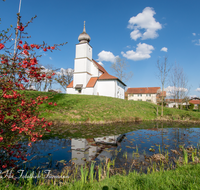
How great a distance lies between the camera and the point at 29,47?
8.69 ft

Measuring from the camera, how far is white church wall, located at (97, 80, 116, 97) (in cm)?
3075

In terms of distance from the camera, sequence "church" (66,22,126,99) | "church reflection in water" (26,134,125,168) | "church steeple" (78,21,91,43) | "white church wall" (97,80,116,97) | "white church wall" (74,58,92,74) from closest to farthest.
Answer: "church reflection in water" (26,134,125,168) < "church" (66,22,126,99) < "white church wall" (97,80,116,97) < "white church wall" (74,58,92,74) < "church steeple" (78,21,91,43)

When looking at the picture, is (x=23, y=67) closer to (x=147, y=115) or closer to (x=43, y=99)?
(x=43, y=99)

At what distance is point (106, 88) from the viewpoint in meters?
31.2

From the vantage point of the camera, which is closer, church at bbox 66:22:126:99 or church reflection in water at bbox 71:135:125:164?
church reflection in water at bbox 71:135:125:164

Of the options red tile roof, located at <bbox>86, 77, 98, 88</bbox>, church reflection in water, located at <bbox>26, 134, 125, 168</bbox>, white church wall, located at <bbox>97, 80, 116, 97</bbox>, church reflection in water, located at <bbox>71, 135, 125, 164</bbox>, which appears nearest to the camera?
church reflection in water, located at <bbox>26, 134, 125, 168</bbox>

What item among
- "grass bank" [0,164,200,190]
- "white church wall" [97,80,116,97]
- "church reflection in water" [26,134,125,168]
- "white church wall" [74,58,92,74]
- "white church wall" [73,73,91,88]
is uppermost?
"white church wall" [74,58,92,74]

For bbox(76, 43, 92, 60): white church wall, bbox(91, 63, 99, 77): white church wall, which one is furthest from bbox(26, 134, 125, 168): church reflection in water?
bbox(76, 43, 92, 60): white church wall

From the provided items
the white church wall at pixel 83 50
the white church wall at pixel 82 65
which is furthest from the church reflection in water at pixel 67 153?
the white church wall at pixel 83 50

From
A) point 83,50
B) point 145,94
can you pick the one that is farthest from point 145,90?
point 83,50

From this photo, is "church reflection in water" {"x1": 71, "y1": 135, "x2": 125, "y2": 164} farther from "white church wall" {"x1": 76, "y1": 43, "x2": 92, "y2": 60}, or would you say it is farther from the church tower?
"white church wall" {"x1": 76, "y1": 43, "x2": 92, "y2": 60}

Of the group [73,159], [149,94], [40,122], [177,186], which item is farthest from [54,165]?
[149,94]

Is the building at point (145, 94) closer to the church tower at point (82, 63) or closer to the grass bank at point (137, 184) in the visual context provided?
the church tower at point (82, 63)

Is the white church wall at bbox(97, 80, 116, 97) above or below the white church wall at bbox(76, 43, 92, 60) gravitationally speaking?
below
